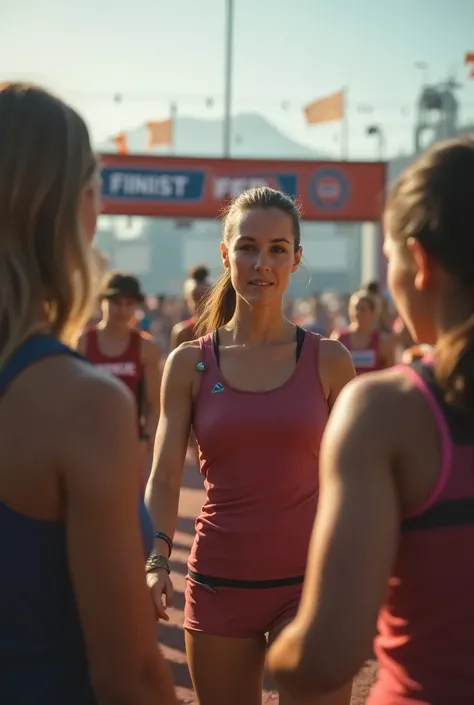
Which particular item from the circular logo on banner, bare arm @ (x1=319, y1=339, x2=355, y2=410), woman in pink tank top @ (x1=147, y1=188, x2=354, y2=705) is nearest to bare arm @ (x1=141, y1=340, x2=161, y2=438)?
woman in pink tank top @ (x1=147, y1=188, x2=354, y2=705)

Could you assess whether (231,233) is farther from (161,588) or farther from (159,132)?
(159,132)

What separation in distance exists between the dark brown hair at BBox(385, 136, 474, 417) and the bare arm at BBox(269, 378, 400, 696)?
137mm

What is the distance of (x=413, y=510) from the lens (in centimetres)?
163

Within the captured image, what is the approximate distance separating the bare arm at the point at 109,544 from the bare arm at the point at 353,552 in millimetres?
281

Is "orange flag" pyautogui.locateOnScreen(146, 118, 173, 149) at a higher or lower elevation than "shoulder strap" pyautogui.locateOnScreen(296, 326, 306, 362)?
higher

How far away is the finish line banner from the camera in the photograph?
59.9 ft

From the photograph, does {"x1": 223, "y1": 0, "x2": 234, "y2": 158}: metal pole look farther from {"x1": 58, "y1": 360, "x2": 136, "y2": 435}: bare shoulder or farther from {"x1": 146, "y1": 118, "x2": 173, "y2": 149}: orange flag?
{"x1": 58, "y1": 360, "x2": 136, "y2": 435}: bare shoulder

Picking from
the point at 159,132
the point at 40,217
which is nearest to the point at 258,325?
the point at 40,217

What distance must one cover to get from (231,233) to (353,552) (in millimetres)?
2275

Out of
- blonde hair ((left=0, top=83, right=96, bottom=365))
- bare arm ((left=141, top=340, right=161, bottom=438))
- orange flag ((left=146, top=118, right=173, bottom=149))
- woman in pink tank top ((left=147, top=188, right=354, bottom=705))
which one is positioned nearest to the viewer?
blonde hair ((left=0, top=83, right=96, bottom=365))

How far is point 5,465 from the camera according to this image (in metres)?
1.64

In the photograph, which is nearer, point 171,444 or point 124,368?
point 171,444

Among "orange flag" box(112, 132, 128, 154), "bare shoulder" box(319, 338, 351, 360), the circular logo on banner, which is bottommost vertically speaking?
"bare shoulder" box(319, 338, 351, 360)

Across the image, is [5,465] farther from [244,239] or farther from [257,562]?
[244,239]
